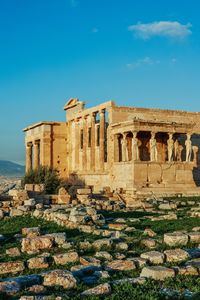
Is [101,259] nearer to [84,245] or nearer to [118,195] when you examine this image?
[84,245]

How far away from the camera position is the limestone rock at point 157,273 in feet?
21.8

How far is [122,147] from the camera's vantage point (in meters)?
29.6

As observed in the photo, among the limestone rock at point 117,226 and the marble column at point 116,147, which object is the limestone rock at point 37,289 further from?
the marble column at point 116,147

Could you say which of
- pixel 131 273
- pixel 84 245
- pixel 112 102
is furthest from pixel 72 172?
pixel 131 273

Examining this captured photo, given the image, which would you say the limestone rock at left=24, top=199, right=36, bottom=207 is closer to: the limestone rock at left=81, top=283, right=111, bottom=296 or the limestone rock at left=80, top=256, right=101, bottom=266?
the limestone rock at left=80, top=256, right=101, bottom=266

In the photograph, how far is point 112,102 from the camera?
101 feet

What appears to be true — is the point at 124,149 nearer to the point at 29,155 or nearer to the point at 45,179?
the point at 45,179

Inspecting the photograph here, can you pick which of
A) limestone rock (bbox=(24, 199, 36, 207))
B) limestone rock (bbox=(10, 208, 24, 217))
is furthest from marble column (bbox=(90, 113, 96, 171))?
limestone rock (bbox=(10, 208, 24, 217))

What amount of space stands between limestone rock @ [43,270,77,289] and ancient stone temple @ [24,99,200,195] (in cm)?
1869

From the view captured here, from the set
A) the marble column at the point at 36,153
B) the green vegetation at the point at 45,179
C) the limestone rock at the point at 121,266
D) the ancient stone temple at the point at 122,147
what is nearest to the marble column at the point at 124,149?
the ancient stone temple at the point at 122,147

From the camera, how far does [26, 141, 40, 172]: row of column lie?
130 ft

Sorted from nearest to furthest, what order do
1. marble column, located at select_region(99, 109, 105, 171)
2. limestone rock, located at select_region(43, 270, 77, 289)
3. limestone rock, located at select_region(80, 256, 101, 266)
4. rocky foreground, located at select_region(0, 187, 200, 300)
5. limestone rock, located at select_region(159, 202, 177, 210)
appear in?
rocky foreground, located at select_region(0, 187, 200, 300)
limestone rock, located at select_region(43, 270, 77, 289)
limestone rock, located at select_region(80, 256, 101, 266)
limestone rock, located at select_region(159, 202, 177, 210)
marble column, located at select_region(99, 109, 105, 171)

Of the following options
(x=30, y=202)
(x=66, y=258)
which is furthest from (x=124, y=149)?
(x=66, y=258)

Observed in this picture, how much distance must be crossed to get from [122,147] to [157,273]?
23.1 meters
